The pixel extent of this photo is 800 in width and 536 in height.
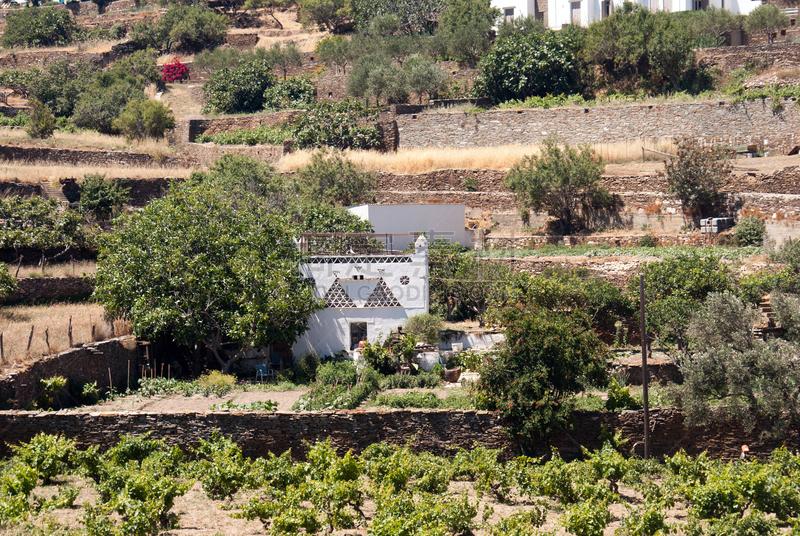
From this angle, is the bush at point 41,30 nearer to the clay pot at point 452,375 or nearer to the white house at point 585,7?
the white house at point 585,7

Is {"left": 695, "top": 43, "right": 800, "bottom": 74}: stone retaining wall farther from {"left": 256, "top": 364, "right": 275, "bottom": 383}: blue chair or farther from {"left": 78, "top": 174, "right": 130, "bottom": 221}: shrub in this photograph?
{"left": 256, "top": 364, "right": 275, "bottom": 383}: blue chair

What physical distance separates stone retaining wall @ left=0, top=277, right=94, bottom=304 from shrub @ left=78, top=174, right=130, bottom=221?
519 centimetres

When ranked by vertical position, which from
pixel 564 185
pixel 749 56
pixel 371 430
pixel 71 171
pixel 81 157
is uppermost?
pixel 749 56

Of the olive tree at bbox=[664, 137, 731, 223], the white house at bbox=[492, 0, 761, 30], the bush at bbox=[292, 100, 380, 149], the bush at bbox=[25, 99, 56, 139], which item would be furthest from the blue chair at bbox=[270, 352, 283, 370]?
the white house at bbox=[492, 0, 761, 30]

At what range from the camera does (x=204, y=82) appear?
48.8m

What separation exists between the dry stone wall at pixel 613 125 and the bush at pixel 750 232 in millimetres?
7173

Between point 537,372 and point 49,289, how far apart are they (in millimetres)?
14564

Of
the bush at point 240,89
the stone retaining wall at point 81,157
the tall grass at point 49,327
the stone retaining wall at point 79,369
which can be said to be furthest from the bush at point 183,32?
the stone retaining wall at point 79,369

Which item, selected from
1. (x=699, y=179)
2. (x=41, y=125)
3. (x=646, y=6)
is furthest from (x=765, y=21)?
(x=41, y=125)

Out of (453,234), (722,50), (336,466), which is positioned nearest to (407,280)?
(453,234)

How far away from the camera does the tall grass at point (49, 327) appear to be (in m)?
18.5

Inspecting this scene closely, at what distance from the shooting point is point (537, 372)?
17.0 meters

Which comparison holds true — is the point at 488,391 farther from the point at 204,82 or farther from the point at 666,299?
the point at 204,82

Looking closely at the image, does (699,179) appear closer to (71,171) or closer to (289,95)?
(71,171)
